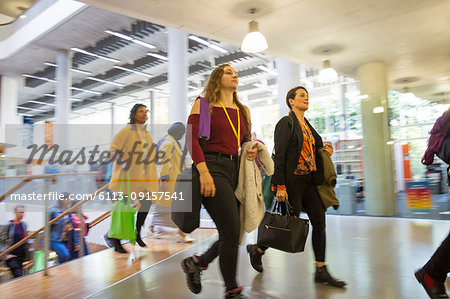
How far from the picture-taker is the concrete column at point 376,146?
6586 millimetres

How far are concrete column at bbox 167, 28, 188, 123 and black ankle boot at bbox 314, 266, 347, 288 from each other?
19.1 feet

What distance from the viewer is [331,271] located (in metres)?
2.87

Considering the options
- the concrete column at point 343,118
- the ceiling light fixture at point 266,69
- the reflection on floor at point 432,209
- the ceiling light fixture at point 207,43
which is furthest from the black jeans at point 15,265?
the ceiling light fixture at point 266,69

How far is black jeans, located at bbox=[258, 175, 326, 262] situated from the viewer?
248 centimetres

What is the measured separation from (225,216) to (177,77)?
22.1ft

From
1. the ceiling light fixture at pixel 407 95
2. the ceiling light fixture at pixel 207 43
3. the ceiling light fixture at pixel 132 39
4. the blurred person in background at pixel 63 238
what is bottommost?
the blurred person in background at pixel 63 238

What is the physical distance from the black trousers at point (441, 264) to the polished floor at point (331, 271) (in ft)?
0.64

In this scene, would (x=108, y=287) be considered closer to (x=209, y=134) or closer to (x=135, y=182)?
(x=135, y=182)

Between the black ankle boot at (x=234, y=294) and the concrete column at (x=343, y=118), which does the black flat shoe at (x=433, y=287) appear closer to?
the black ankle boot at (x=234, y=294)

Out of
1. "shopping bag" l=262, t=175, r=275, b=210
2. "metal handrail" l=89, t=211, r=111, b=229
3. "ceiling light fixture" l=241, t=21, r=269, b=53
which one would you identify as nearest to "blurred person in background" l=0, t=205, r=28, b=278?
"metal handrail" l=89, t=211, r=111, b=229

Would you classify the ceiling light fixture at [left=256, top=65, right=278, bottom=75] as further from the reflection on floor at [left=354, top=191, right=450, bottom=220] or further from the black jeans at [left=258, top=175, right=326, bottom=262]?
the black jeans at [left=258, top=175, right=326, bottom=262]

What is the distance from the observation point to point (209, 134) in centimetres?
199

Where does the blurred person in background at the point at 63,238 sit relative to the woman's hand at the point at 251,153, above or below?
below

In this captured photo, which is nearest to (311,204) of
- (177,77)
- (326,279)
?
(326,279)
